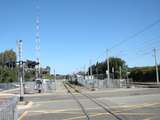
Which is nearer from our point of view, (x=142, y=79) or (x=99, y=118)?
(x=99, y=118)

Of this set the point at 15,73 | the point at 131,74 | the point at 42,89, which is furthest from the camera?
the point at 131,74

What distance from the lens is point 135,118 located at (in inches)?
702

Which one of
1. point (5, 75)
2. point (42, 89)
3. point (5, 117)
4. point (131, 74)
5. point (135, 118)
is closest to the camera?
point (5, 117)

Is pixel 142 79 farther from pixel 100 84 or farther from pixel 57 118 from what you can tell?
pixel 57 118

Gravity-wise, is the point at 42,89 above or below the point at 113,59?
below

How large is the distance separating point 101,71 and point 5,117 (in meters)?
162

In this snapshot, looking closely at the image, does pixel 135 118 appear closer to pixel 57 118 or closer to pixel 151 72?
pixel 57 118

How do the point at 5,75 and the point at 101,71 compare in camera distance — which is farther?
the point at 101,71

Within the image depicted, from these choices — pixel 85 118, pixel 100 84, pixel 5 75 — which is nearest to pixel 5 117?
pixel 85 118

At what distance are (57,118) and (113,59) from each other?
480 ft

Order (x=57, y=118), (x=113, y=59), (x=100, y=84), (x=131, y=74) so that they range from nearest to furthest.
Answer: (x=57, y=118) < (x=100, y=84) < (x=131, y=74) < (x=113, y=59)

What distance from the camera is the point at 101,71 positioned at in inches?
6845

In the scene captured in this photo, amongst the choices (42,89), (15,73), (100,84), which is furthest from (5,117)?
(15,73)

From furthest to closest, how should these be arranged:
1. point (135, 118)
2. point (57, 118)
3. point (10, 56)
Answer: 1. point (10, 56)
2. point (57, 118)
3. point (135, 118)
